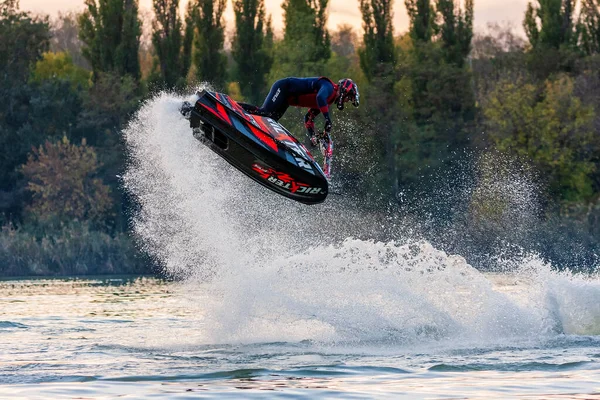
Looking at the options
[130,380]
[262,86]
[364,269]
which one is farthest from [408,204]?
[130,380]

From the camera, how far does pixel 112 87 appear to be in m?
48.1

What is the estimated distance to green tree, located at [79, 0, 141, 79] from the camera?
4872 cm

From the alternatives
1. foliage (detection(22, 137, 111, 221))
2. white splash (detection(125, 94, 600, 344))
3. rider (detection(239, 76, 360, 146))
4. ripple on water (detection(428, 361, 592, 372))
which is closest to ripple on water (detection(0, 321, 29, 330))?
white splash (detection(125, 94, 600, 344))

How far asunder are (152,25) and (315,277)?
33045 millimetres

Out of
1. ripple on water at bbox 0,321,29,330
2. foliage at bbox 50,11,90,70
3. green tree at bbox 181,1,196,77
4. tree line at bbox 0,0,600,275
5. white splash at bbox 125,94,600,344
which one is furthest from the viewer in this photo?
foliage at bbox 50,11,90,70

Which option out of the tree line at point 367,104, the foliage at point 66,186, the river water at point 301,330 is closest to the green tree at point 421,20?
the tree line at point 367,104

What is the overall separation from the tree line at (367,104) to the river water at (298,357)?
23694 millimetres

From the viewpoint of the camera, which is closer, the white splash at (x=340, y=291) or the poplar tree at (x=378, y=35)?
the white splash at (x=340, y=291)

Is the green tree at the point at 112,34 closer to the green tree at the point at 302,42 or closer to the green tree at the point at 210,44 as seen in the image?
the green tree at the point at 210,44

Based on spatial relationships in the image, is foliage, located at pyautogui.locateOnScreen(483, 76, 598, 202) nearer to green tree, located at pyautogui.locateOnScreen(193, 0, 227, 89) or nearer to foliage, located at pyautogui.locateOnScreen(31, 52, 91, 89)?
green tree, located at pyautogui.locateOnScreen(193, 0, 227, 89)

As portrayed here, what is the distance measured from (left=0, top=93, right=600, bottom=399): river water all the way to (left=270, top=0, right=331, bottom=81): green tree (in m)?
24.5

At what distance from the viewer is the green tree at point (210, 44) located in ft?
160

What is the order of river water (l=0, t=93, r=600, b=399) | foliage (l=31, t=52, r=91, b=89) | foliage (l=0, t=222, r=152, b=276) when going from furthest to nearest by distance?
foliage (l=31, t=52, r=91, b=89), foliage (l=0, t=222, r=152, b=276), river water (l=0, t=93, r=600, b=399)

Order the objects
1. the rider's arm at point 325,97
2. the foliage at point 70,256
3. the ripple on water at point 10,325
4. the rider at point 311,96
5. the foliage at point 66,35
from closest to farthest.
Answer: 1. the rider's arm at point 325,97
2. the rider at point 311,96
3. the ripple on water at point 10,325
4. the foliage at point 70,256
5. the foliage at point 66,35
